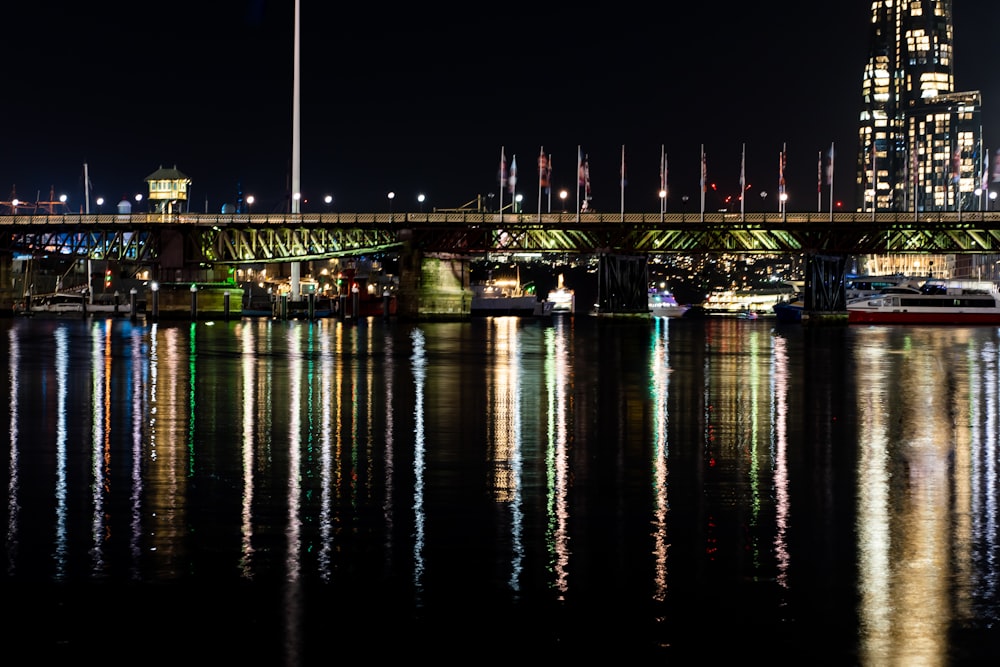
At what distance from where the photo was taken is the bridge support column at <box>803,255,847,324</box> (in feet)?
526

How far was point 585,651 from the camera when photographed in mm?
11969

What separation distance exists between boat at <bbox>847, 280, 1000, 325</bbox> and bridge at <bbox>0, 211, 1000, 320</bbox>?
5.00 metres

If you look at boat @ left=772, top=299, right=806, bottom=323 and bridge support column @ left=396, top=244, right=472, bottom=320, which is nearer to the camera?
bridge support column @ left=396, top=244, right=472, bottom=320

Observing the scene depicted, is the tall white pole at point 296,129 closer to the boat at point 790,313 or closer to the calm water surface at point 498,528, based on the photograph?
the boat at point 790,313

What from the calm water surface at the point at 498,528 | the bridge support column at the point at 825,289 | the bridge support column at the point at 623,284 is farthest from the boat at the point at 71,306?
the calm water surface at the point at 498,528

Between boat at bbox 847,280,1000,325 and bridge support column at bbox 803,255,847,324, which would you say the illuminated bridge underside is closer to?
bridge support column at bbox 803,255,847,324

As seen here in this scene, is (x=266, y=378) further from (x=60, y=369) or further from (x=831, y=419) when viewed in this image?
(x=831, y=419)

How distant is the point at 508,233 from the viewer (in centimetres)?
16612

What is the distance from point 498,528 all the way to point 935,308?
14486 centimetres

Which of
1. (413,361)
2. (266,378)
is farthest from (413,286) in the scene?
(266,378)

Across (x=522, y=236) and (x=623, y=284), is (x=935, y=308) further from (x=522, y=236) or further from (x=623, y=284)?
(x=522, y=236)

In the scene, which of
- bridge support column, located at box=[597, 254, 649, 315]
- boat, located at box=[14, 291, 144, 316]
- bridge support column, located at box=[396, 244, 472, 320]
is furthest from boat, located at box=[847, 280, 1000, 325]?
boat, located at box=[14, 291, 144, 316]

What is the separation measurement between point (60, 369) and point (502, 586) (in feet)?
131

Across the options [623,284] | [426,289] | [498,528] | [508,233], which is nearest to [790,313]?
[623,284]
